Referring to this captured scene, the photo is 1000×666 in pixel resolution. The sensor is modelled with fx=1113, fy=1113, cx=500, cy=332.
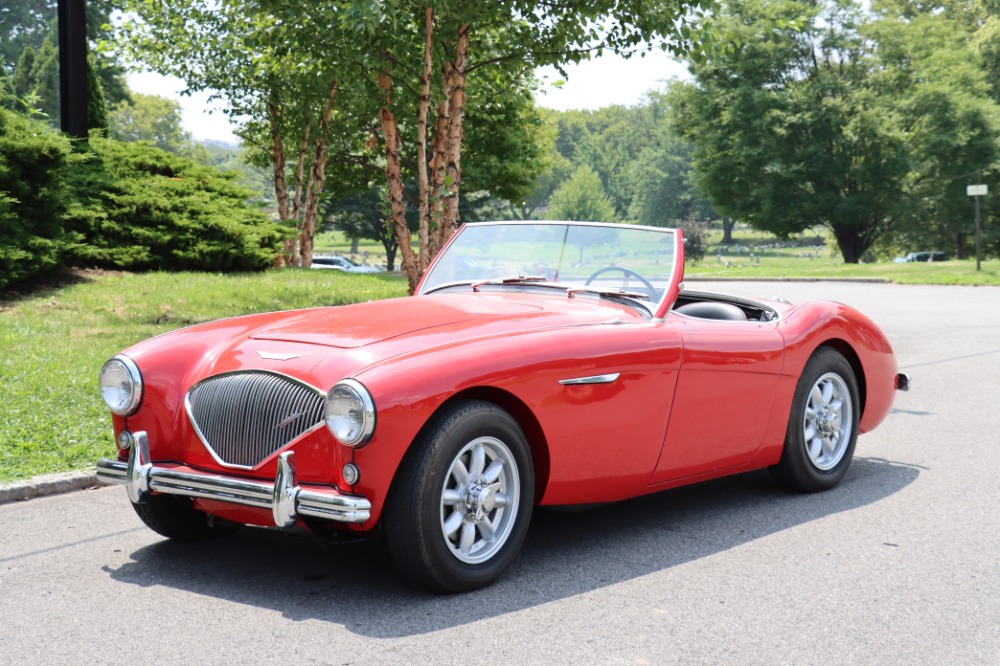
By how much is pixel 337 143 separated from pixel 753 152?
81.8ft

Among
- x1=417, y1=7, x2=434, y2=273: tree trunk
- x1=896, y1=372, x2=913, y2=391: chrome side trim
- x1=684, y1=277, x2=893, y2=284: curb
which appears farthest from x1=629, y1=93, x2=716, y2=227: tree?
x1=896, y1=372, x2=913, y2=391: chrome side trim

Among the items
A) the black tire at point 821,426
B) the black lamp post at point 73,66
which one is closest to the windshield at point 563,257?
the black tire at point 821,426

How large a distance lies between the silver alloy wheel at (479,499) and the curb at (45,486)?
2639 mm

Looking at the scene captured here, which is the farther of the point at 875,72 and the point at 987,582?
the point at 875,72

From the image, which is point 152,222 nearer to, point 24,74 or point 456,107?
point 24,74

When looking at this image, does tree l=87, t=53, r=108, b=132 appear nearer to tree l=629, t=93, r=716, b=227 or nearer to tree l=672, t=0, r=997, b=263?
tree l=672, t=0, r=997, b=263

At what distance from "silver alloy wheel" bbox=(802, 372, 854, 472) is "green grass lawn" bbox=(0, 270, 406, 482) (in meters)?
4.07

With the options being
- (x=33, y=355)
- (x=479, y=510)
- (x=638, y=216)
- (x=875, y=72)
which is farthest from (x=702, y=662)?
(x=638, y=216)

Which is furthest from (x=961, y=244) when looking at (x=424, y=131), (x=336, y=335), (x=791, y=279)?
(x=336, y=335)

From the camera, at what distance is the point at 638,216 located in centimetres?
12888

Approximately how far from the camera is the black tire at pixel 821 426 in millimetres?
5785

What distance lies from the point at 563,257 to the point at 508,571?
6.04 feet

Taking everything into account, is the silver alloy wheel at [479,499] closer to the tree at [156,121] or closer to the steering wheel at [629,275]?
the steering wheel at [629,275]

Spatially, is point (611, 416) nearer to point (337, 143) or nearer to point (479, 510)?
point (479, 510)
